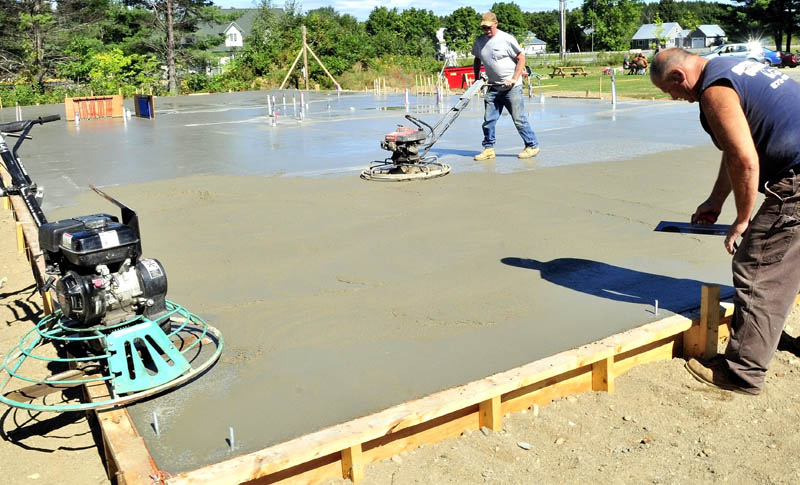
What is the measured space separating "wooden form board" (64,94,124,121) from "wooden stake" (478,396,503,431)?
18674 mm

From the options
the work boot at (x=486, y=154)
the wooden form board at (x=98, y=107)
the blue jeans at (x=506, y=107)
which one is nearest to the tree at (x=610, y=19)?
the wooden form board at (x=98, y=107)

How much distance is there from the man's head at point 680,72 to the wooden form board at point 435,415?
114 centimetres

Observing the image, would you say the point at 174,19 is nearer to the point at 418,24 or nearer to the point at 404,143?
the point at 404,143

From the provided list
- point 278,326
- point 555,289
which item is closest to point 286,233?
point 278,326

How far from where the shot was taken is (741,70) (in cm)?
368

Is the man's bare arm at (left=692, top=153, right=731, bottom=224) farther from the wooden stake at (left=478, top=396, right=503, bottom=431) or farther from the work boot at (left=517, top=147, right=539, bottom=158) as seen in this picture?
the work boot at (left=517, top=147, right=539, bottom=158)

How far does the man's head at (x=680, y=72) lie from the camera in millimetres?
3805

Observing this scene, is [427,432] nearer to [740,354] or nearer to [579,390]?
[579,390]

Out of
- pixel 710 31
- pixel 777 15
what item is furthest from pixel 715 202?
pixel 710 31

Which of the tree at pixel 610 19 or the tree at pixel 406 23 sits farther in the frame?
the tree at pixel 610 19

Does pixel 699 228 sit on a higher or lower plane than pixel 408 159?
lower

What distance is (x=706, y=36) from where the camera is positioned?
322ft

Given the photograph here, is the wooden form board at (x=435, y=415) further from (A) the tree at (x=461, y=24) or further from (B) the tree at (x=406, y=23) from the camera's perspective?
(A) the tree at (x=461, y=24)

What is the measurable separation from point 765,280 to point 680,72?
1.16m
